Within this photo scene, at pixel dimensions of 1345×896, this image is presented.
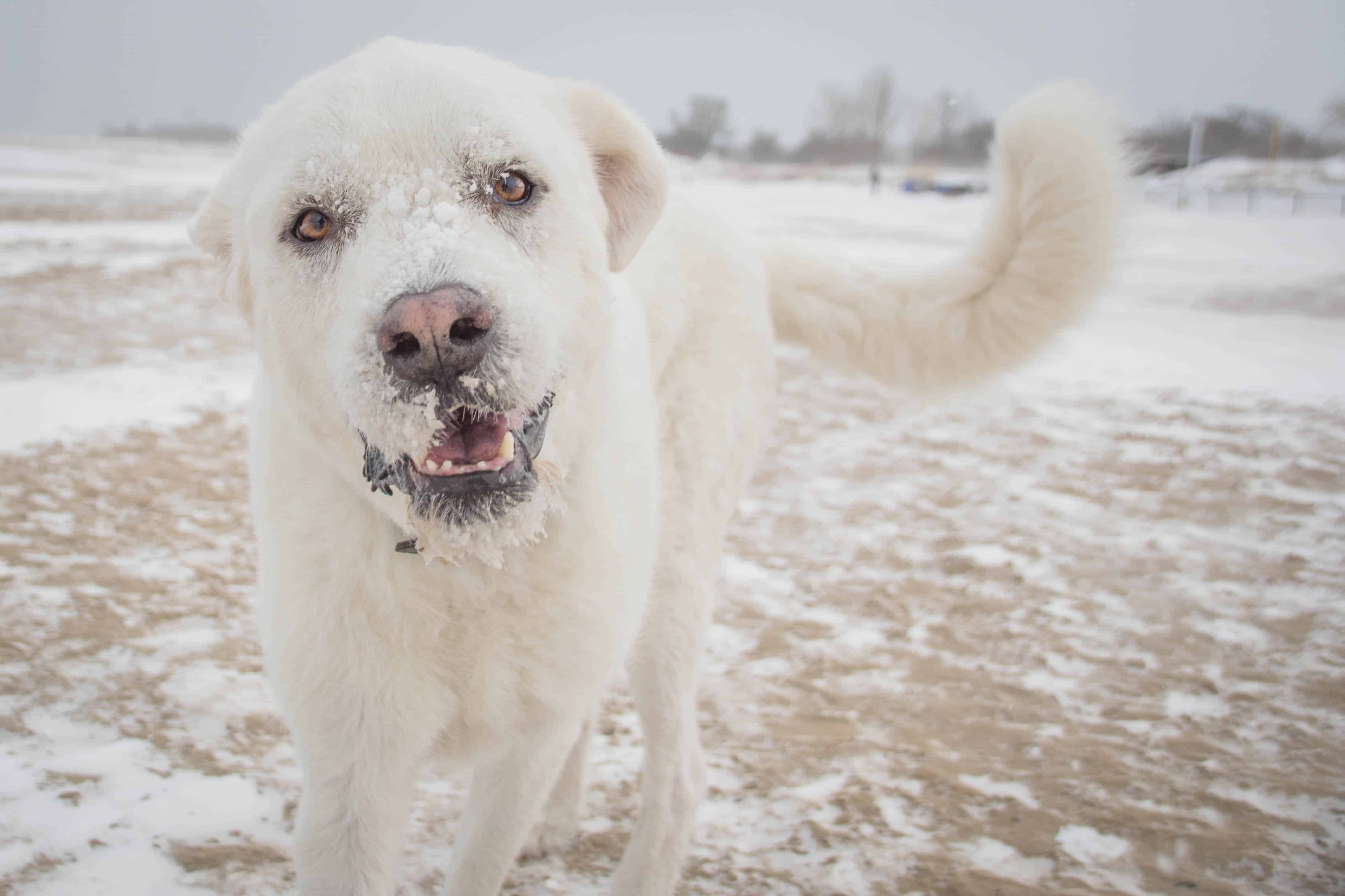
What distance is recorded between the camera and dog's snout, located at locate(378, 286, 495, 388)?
1.37m

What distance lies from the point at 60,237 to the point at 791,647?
1376cm

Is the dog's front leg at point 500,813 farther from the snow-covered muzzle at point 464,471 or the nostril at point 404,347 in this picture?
the nostril at point 404,347

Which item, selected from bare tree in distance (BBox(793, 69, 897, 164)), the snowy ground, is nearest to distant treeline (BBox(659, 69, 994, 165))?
bare tree in distance (BBox(793, 69, 897, 164))

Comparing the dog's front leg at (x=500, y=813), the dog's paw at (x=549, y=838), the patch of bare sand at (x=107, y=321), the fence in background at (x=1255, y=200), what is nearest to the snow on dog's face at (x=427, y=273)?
the dog's front leg at (x=500, y=813)

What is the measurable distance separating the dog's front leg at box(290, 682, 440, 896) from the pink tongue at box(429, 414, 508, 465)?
0.53 metres

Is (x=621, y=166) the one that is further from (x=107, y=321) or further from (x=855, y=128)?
(x=855, y=128)

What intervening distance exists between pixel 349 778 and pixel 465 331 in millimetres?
954

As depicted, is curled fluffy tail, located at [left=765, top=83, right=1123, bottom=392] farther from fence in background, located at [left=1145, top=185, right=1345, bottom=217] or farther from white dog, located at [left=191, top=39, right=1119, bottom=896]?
fence in background, located at [left=1145, top=185, right=1345, bottom=217]

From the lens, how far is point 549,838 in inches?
102

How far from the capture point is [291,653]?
5.73 feet

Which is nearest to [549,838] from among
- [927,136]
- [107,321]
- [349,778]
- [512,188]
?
[349,778]

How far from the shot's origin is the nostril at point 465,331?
4.57 feet

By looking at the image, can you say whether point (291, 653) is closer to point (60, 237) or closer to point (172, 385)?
point (172, 385)

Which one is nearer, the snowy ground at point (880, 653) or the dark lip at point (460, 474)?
the dark lip at point (460, 474)
